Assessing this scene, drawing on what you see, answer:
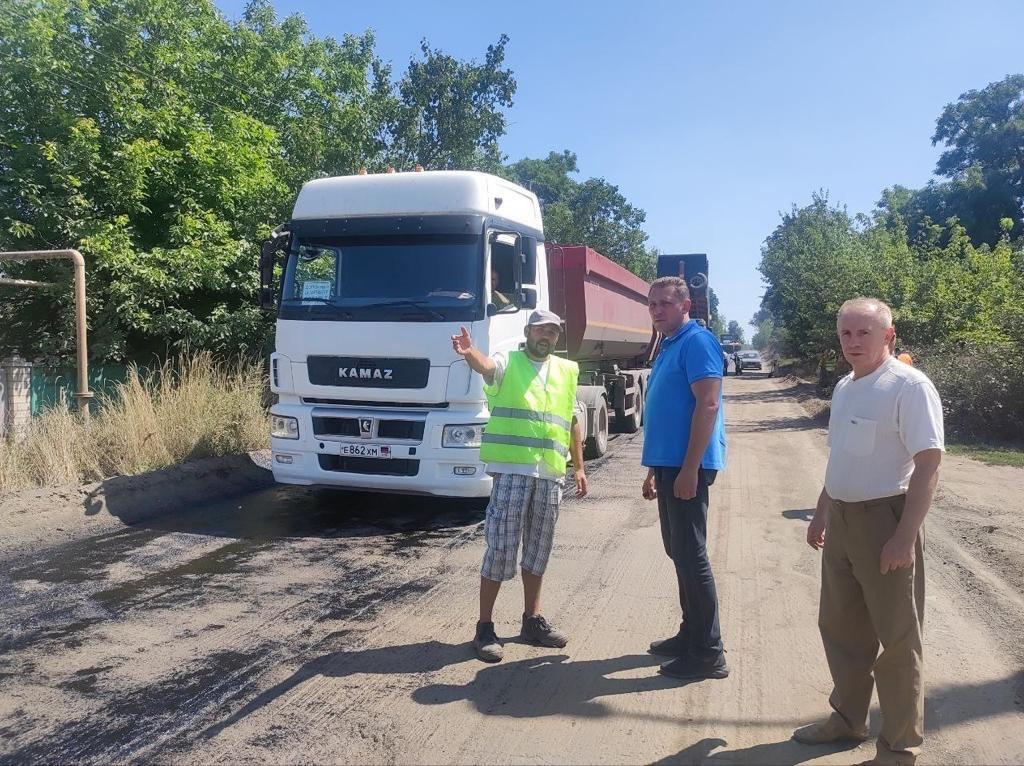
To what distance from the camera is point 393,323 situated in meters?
7.27

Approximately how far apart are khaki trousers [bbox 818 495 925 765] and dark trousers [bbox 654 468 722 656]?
0.73m

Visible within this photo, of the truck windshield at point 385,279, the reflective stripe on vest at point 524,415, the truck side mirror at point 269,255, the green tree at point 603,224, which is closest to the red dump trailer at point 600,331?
the truck windshield at point 385,279

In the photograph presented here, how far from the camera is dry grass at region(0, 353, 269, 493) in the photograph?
26.6 feet

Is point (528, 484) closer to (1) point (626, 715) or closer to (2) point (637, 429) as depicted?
(1) point (626, 715)

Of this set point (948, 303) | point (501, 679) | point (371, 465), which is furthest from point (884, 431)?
point (948, 303)

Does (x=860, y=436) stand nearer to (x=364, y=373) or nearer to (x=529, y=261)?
(x=364, y=373)

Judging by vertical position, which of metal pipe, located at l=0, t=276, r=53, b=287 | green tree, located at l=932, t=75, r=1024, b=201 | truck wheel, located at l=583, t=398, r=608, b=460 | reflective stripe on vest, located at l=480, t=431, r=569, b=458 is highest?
green tree, located at l=932, t=75, r=1024, b=201

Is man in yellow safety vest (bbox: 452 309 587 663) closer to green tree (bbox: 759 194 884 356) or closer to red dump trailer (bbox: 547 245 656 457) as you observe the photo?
red dump trailer (bbox: 547 245 656 457)

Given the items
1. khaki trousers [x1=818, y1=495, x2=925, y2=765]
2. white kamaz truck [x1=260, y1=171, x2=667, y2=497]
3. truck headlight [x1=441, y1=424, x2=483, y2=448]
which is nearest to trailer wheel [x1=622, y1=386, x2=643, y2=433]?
white kamaz truck [x1=260, y1=171, x2=667, y2=497]

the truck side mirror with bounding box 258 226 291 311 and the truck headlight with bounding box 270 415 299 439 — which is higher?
the truck side mirror with bounding box 258 226 291 311

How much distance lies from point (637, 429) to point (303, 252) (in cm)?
983

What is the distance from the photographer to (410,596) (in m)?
5.41

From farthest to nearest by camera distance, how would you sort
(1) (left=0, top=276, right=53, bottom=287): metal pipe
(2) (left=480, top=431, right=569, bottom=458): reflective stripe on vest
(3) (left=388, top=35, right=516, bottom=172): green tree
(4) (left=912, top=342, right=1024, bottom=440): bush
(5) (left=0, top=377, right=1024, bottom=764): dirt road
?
1. (3) (left=388, top=35, right=516, bottom=172): green tree
2. (4) (left=912, top=342, right=1024, bottom=440): bush
3. (1) (left=0, top=276, right=53, bottom=287): metal pipe
4. (2) (left=480, top=431, right=569, bottom=458): reflective stripe on vest
5. (5) (left=0, top=377, right=1024, bottom=764): dirt road

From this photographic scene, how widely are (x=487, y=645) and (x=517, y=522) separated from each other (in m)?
0.66
